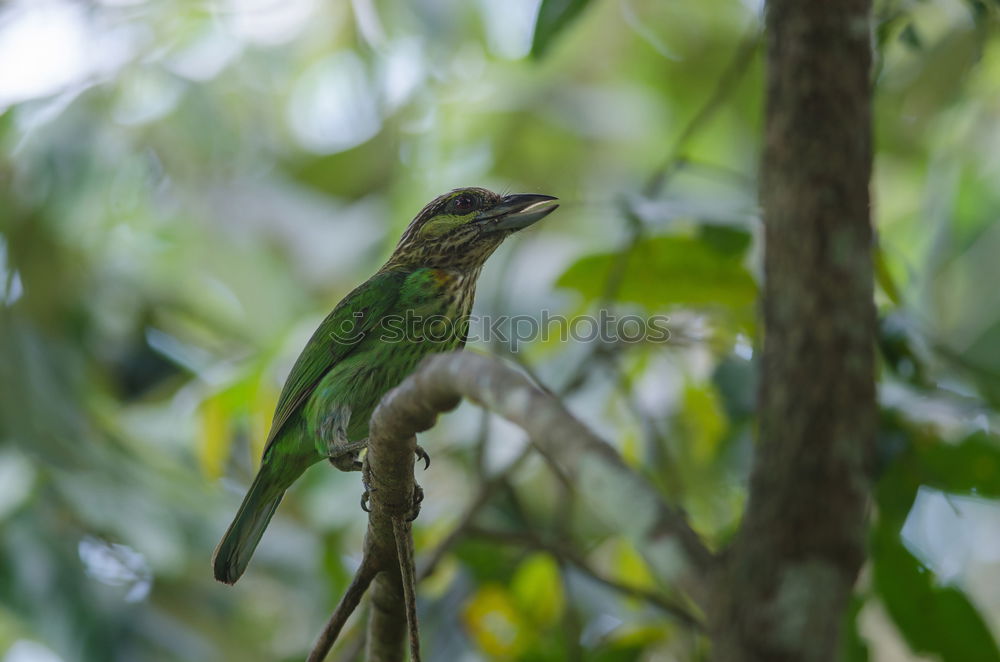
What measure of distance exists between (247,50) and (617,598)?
15.3 ft

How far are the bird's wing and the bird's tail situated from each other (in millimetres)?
192

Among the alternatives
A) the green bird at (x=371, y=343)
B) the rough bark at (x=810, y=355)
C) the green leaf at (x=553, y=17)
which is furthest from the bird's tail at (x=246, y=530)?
the rough bark at (x=810, y=355)

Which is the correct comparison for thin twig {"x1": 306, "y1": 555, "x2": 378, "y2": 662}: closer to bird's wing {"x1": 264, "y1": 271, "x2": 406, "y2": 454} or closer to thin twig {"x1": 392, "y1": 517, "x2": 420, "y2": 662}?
thin twig {"x1": 392, "y1": 517, "x2": 420, "y2": 662}

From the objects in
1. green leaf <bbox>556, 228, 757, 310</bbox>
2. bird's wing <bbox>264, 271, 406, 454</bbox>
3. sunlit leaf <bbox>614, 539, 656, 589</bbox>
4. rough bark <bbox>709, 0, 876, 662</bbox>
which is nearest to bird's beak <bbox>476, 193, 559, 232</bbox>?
green leaf <bbox>556, 228, 757, 310</bbox>

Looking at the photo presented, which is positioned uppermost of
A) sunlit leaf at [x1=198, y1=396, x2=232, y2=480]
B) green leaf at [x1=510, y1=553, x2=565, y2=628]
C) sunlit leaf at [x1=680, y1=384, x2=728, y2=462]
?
sunlit leaf at [x1=198, y1=396, x2=232, y2=480]

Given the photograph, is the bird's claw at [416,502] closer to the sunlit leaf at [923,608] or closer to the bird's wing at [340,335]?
the bird's wing at [340,335]

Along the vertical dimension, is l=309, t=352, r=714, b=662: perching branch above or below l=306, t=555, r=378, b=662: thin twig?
above

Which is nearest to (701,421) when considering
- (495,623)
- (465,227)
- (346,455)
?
(495,623)

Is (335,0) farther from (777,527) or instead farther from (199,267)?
(777,527)

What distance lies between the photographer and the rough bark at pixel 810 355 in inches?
48.2

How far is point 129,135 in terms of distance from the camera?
629 cm

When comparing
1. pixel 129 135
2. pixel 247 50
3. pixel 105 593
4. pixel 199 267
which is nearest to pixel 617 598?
pixel 105 593

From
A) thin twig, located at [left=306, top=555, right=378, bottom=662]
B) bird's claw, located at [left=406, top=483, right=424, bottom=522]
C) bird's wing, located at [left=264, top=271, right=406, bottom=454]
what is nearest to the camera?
thin twig, located at [left=306, top=555, right=378, bottom=662]

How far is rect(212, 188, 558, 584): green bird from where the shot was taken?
342cm
